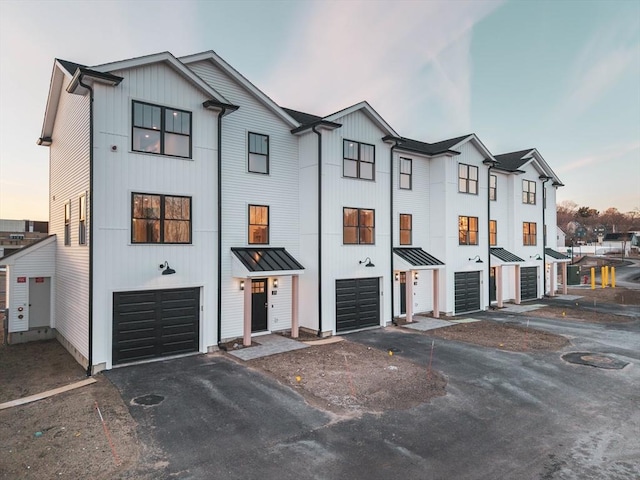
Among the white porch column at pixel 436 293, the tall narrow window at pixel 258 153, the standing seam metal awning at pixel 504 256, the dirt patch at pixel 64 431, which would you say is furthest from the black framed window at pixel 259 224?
the standing seam metal awning at pixel 504 256

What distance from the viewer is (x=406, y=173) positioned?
20016mm

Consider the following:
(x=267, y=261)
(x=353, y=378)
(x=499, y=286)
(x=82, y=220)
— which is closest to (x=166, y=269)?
(x=82, y=220)

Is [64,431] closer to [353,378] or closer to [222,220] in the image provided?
[353,378]

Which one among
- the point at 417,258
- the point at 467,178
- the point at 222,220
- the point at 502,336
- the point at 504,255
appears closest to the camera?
the point at 222,220

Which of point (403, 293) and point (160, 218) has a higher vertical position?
point (160, 218)

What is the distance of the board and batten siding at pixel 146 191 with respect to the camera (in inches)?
435

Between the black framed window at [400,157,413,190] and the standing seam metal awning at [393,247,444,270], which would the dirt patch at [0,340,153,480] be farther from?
the black framed window at [400,157,413,190]

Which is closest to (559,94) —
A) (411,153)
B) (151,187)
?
(411,153)

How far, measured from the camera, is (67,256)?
13.9 metres

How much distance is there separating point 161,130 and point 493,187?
21217 mm

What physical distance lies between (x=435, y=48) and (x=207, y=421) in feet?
80.3

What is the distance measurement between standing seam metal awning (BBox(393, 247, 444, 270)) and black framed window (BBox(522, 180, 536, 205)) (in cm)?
1133

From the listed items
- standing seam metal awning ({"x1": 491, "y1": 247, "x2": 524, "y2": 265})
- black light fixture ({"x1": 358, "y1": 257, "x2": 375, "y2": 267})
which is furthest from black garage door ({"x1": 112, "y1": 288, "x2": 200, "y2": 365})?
standing seam metal awning ({"x1": 491, "y1": 247, "x2": 524, "y2": 265})

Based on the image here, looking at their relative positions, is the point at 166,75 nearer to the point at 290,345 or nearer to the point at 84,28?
the point at 84,28
